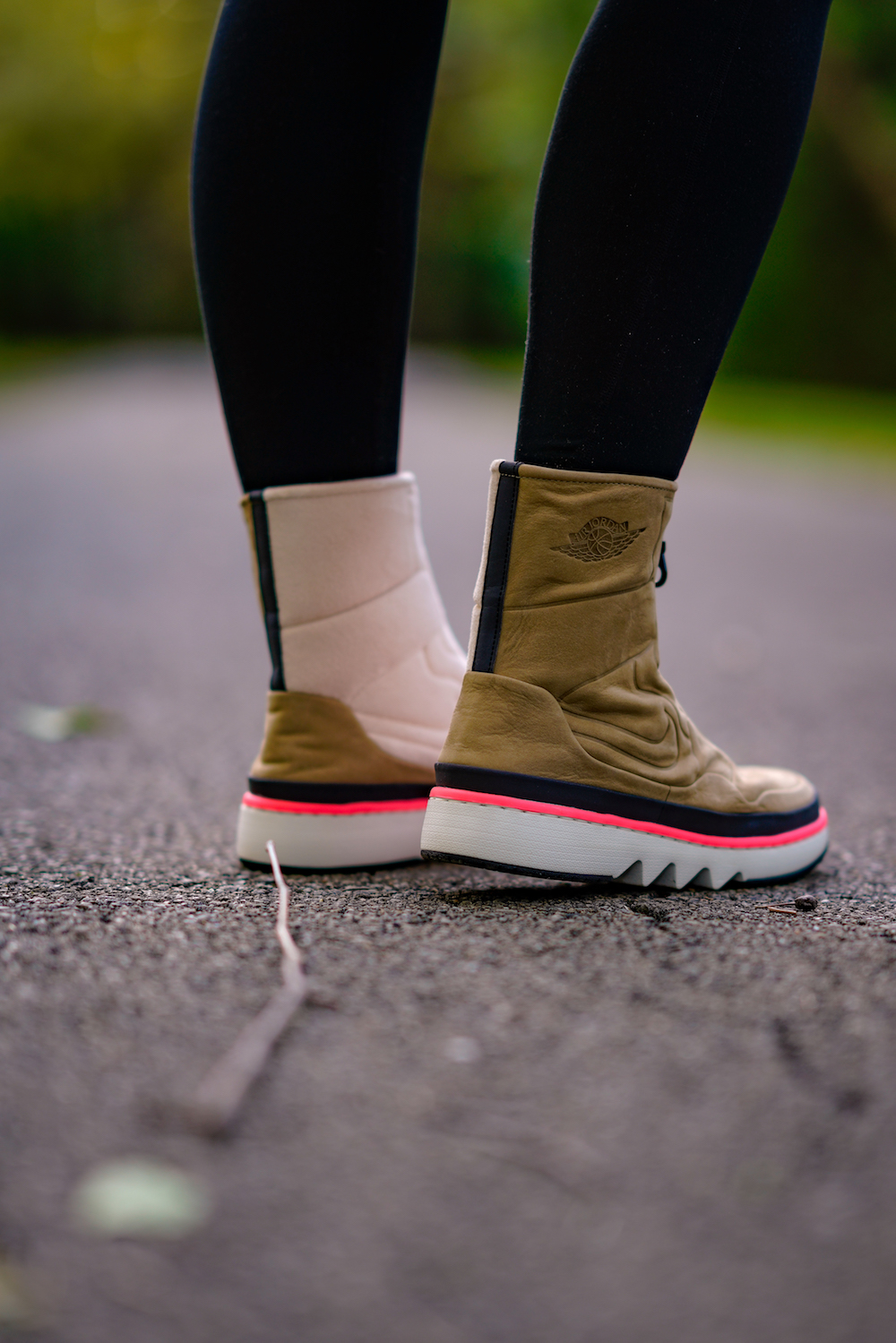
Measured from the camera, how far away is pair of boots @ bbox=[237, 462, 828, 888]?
1048 millimetres

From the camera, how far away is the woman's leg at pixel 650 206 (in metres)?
0.98

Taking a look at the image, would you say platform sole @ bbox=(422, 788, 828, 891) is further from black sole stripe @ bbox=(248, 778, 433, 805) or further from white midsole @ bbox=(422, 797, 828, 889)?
black sole stripe @ bbox=(248, 778, 433, 805)

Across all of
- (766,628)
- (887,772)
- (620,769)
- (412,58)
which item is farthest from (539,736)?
(766,628)

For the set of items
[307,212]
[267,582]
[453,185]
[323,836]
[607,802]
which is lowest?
[323,836]

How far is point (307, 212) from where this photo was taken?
3.67 ft

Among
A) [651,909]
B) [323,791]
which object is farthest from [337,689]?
[651,909]

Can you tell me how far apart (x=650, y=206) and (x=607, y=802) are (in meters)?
0.52

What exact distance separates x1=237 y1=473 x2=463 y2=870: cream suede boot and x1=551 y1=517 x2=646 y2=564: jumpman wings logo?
265 mm

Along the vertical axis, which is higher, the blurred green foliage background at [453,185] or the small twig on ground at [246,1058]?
the blurred green foliage background at [453,185]

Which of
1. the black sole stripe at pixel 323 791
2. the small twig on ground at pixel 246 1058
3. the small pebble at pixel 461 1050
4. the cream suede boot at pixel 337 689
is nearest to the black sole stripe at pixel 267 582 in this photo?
the cream suede boot at pixel 337 689

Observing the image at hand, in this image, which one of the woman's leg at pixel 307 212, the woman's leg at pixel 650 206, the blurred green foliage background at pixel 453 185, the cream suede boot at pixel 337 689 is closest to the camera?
the woman's leg at pixel 650 206

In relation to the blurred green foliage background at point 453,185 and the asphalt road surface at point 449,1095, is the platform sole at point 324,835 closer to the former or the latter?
the asphalt road surface at point 449,1095

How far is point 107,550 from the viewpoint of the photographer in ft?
13.8

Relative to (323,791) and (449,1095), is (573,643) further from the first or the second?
(449,1095)
